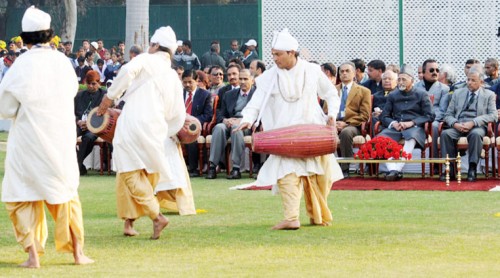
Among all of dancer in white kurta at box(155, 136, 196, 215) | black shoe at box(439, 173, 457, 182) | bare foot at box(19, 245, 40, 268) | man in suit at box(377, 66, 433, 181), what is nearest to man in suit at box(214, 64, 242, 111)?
man in suit at box(377, 66, 433, 181)

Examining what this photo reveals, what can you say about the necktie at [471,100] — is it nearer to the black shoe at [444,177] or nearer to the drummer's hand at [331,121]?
the black shoe at [444,177]

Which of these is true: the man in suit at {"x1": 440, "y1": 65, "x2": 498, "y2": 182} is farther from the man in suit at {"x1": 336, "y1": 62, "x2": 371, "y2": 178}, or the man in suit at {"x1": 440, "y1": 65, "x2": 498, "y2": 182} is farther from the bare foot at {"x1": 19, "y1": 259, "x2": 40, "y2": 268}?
the bare foot at {"x1": 19, "y1": 259, "x2": 40, "y2": 268}

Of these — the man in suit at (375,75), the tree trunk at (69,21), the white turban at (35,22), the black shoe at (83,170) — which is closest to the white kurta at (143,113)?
the white turban at (35,22)

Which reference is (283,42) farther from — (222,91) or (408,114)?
(222,91)

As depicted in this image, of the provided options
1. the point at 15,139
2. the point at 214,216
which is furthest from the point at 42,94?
the point at 214,216

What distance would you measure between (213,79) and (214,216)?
7793 mm

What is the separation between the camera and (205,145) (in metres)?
19.9

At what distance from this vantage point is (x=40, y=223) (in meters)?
10.1

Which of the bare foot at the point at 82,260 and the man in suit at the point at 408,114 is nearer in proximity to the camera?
the bare foot at the point at 82,260

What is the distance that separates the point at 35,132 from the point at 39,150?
142mm

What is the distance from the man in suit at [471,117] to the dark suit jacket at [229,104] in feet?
10.4

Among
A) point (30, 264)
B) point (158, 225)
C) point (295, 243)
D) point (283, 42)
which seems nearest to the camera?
point (30, 264)

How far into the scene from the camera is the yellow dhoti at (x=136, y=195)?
11539 millimetres

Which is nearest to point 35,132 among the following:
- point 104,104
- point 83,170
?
point 104,104
